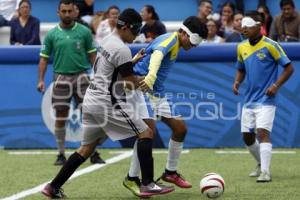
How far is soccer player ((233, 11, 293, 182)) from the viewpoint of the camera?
429 inches

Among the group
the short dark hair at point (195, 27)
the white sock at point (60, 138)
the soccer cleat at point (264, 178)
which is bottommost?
the white sock at point (60, 138)

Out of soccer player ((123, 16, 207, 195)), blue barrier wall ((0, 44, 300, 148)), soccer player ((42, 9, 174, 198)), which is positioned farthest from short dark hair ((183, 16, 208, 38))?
blue barrier wall ((0, 44, 300, 148))

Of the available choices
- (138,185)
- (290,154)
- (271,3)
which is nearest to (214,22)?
(271,3)

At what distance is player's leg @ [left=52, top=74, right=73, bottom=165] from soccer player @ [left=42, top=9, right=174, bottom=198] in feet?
10.8

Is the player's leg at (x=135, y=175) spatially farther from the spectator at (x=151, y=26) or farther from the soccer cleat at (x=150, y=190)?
the spectator at (x=151, y=26)

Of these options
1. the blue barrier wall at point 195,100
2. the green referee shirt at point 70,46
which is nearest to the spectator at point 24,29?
the blue barrier wall at point 195,100

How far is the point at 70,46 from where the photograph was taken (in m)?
12.7

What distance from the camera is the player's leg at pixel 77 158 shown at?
30.6 ft

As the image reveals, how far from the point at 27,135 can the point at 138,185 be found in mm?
5226

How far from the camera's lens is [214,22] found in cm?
1717

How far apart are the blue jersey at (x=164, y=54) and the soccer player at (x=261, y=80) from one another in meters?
1.25

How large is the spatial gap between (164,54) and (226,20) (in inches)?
323

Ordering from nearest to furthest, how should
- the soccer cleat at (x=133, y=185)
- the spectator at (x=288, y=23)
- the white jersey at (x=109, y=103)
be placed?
the white jersey at (x=109, y=103) → the soccer cleat at (x=133, y=185) → the spectator at (x=288, y=23)

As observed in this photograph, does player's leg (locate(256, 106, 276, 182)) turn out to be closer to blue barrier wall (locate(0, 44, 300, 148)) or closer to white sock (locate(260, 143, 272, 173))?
white sock (locate(260, 143, 272, 173))
